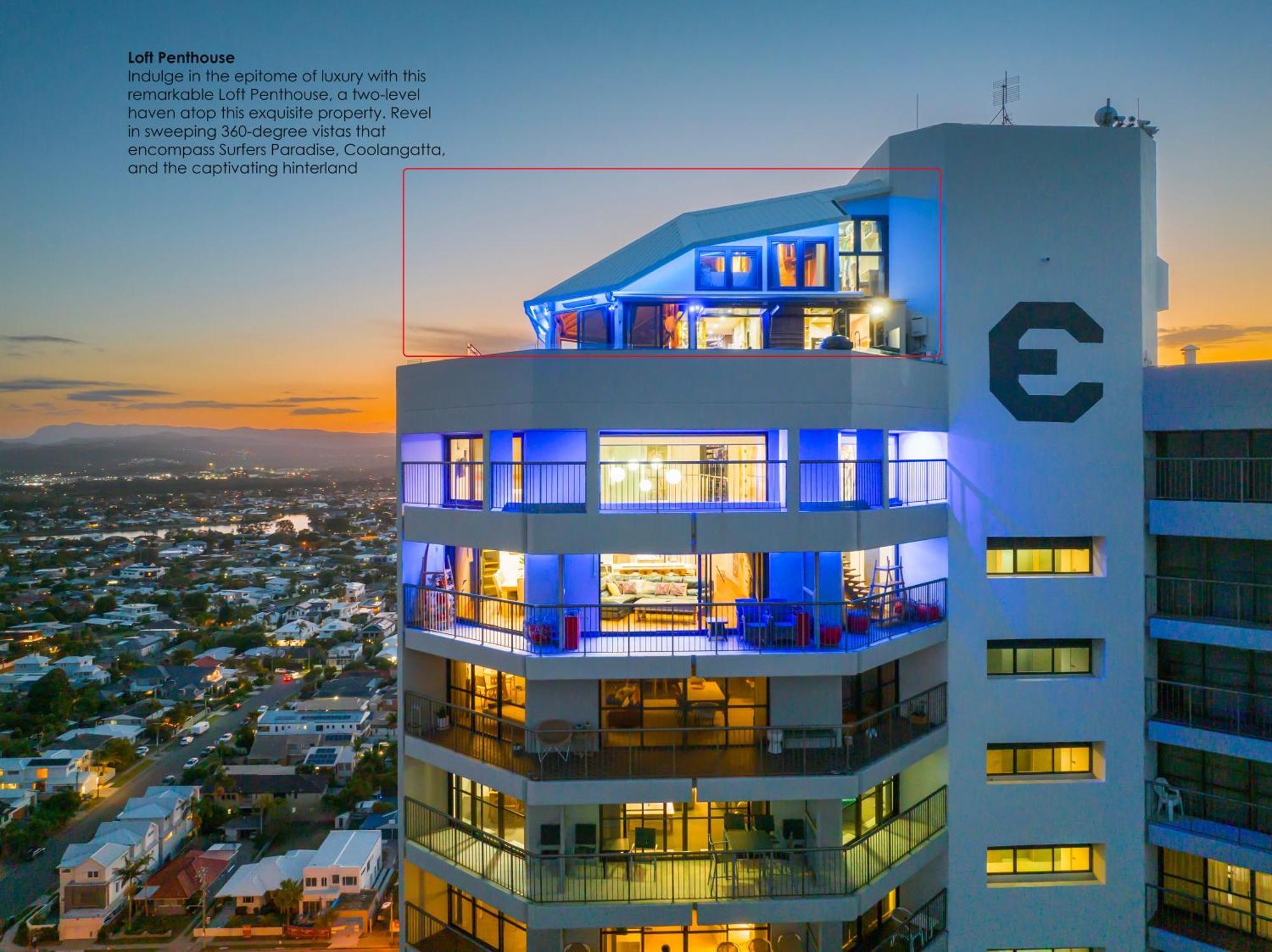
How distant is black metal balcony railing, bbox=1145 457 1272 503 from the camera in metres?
16.4

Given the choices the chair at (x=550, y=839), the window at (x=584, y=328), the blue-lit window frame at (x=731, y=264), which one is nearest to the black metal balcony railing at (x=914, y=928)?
the chair at (x=550, y=839)

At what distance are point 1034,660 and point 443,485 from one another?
51.2 feet

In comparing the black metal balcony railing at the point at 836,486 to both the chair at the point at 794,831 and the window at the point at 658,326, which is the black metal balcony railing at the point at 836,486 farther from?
the chair at the point at 794,831

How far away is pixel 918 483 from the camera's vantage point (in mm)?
17750

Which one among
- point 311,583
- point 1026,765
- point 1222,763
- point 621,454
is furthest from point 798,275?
point 311,583

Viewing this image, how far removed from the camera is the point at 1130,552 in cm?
1723

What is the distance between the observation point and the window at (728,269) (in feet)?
63.0

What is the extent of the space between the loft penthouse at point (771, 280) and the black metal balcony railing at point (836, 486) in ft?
11.8

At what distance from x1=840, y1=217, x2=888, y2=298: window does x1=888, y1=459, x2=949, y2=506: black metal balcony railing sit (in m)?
4.90

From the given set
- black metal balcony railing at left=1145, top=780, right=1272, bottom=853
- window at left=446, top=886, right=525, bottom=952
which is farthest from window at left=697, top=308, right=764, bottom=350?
window at left=446, top=886, right=525, bottom=952

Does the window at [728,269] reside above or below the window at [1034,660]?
above

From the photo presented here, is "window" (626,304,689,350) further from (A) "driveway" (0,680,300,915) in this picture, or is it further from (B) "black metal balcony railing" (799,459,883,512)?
(A) "driveway" (0,680,300,915)

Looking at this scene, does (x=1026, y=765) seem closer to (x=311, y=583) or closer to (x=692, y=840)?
(x=692, y=840)

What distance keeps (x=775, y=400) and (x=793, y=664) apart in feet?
18.2
